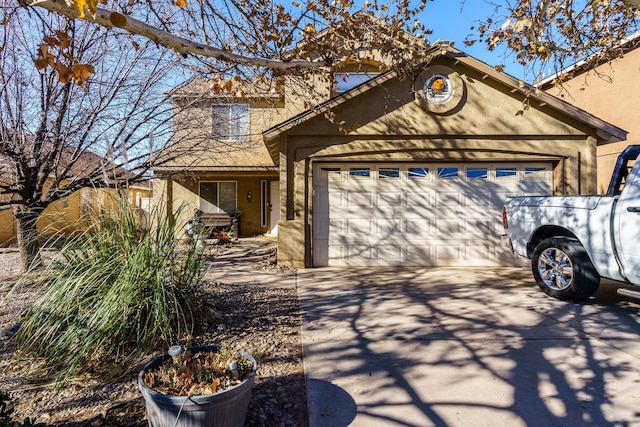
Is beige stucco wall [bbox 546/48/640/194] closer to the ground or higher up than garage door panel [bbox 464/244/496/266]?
higher up

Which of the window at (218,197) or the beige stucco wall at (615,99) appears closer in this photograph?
the beige stucco wall at (615,99)

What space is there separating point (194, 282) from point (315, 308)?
191 cm

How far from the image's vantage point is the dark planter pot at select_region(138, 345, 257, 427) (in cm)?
230

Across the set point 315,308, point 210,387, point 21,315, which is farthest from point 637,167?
point 21,315

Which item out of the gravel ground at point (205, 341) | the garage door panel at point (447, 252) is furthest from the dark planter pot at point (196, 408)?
the garage door panel at point (447, 252)

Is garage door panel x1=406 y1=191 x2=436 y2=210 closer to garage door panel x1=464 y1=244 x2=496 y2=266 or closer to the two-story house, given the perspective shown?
the two-story house

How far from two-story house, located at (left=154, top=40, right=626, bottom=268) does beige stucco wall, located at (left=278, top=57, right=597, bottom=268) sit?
0.08 ft

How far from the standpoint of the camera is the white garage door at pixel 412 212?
29.2ft

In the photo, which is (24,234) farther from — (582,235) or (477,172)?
(477,172)

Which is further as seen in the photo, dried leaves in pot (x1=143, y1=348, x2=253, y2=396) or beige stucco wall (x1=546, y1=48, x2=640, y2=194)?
beige stucco wall (x1=546, y1=48, x2=640, y2=194)

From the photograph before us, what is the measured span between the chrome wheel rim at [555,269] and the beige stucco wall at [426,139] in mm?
3404

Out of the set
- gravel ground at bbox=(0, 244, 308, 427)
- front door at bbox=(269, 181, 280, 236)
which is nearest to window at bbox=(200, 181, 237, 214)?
front door at bbox=(269, 181, 280, 236)

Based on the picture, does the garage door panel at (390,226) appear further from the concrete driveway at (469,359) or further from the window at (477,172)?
the concrete driveway at (469,359)

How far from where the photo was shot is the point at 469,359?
149 inches
